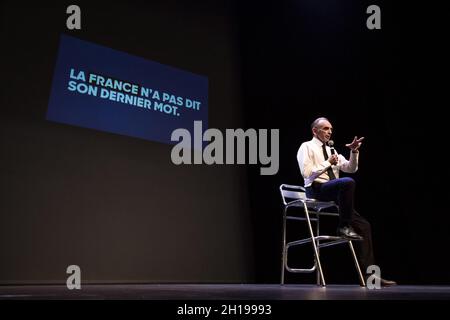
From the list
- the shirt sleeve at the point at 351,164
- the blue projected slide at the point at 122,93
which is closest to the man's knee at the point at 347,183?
the shirt sleeve at the point at 351,164

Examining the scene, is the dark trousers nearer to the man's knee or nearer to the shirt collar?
the man's knee

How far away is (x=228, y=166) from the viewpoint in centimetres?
485

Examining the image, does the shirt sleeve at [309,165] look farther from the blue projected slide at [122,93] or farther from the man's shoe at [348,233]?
the blue projected slide at [122,93]

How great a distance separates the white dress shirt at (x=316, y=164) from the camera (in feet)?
10.5

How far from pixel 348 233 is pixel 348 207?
151mm

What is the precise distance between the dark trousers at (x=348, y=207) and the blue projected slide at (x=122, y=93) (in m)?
1.72

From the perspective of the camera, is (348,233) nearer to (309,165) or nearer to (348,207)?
(348,207)

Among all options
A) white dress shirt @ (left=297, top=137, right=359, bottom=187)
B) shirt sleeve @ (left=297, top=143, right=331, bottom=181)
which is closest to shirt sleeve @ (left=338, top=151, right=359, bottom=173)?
white dress shirt @ (left=297, top=137, right=359, bottom=187)

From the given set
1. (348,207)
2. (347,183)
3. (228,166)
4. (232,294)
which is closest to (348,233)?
(348,207)

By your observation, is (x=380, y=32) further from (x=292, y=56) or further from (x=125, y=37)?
(x=125, y=37)

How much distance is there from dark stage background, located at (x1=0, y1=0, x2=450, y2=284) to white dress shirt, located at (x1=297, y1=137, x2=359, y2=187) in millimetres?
886

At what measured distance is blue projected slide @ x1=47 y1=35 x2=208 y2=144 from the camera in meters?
3.92

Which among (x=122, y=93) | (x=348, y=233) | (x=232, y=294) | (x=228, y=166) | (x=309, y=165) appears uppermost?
(x=122, y=93)
